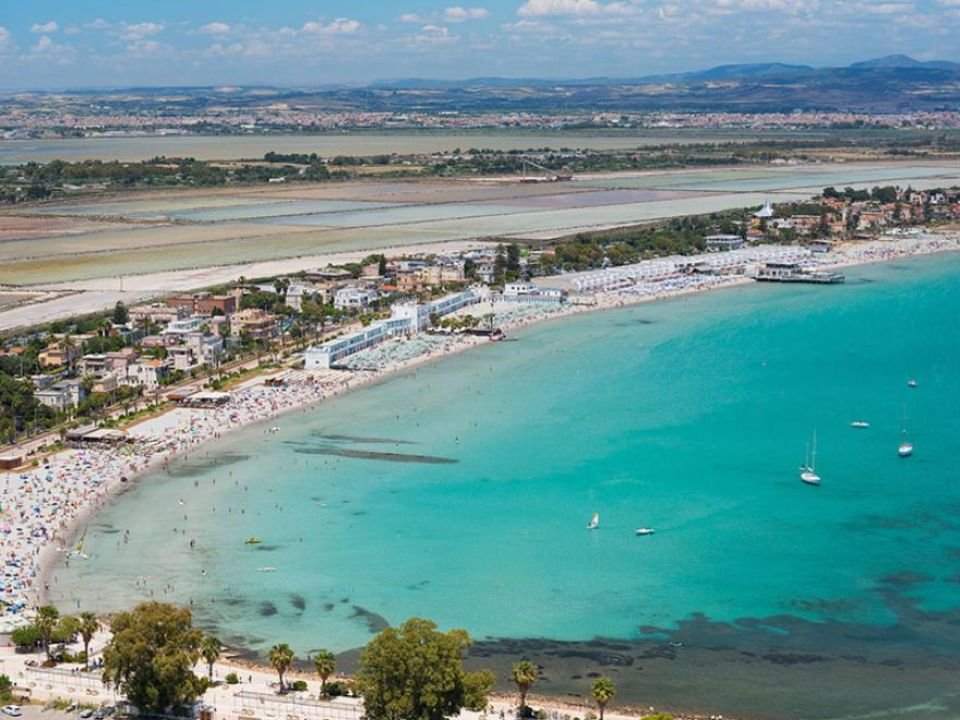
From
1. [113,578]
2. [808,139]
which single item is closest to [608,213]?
[113,578]

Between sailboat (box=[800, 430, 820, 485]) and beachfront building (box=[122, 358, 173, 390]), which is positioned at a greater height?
beachfront building (box=[122, 358, 173, 390])

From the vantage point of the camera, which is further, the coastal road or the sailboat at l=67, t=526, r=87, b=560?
the coastal road

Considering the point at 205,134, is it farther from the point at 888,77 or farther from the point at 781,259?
the point at 888,77

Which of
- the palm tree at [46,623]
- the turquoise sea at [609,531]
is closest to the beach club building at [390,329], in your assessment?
the turquoise sea at [609,531]

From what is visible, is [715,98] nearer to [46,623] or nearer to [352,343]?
[352,343]

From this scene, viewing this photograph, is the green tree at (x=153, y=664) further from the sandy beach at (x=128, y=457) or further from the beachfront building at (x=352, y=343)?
the beachfront building at (x=352, y=343)

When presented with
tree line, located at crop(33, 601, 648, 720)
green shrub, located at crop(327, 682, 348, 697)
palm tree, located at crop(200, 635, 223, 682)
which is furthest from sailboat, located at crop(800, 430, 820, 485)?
palm tree, located at crop(200, 635, 223, 682)

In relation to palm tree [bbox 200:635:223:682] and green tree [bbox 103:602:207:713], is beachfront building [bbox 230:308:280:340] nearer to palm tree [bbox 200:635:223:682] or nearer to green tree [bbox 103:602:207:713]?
palm tree [bbox 200:635:223:682]
